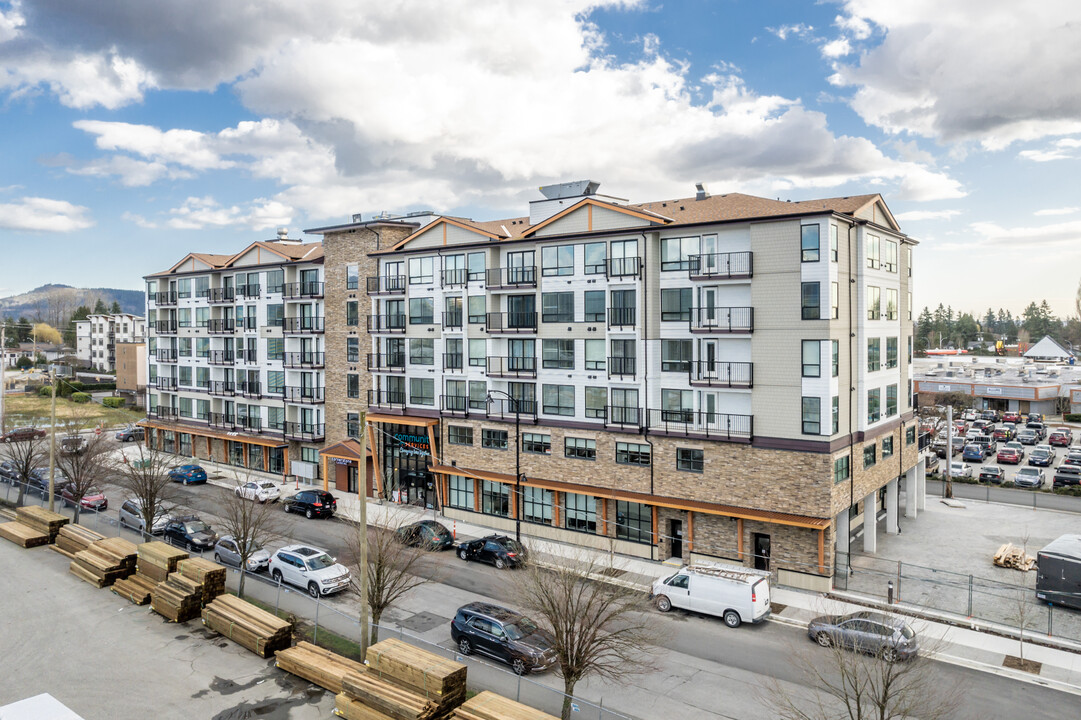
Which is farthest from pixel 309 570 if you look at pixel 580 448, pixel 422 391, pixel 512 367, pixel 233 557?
pixel 422 391

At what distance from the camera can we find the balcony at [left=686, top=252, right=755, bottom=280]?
1305 inches

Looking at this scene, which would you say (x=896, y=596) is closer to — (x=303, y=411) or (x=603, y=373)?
(x=603, y=373)

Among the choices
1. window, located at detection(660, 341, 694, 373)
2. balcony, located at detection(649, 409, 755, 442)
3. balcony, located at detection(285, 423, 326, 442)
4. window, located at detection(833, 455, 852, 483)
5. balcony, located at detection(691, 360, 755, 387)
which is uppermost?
window, located at detection(660, 341, 694, 373)

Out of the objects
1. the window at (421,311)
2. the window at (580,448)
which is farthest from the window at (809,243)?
the window at (421,311)

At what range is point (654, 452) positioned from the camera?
35094 mm

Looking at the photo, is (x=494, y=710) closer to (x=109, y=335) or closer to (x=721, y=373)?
(x=721, y=373)

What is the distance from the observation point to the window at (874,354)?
35406 millimetres

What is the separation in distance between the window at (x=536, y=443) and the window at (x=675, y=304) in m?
9.42

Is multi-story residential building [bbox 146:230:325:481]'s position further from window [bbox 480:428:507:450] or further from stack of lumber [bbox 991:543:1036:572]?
stack of lumber [bbox 991:543:1036:572]

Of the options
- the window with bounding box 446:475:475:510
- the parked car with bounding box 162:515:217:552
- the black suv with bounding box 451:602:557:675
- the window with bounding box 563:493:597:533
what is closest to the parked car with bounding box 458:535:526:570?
the window with bounding box 563:493:597:533

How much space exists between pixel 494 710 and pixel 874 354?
2747cm

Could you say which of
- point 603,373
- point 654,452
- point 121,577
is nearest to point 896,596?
point 654,452

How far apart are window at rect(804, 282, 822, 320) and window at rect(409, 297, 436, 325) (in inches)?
884

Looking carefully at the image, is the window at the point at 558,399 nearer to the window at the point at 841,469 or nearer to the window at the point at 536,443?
the window at the point at 536,443
